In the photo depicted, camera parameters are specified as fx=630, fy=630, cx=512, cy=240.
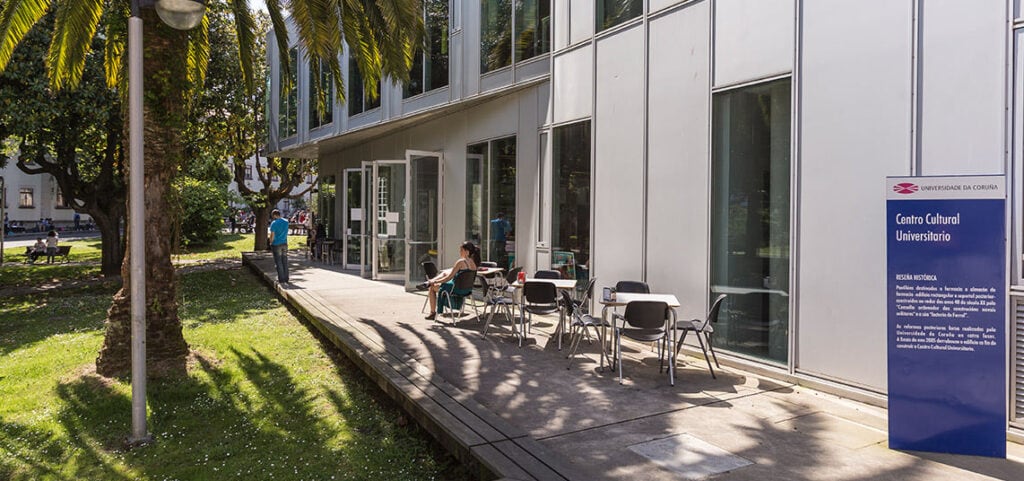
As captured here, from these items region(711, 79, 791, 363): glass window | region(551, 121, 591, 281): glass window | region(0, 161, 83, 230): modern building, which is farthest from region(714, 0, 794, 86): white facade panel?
region(0, 161, 83, 230): modern building

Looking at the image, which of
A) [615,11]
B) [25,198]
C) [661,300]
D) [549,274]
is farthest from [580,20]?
[25,198]

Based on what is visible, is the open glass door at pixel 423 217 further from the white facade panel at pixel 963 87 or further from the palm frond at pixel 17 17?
the white facade panel at pixel 963 87

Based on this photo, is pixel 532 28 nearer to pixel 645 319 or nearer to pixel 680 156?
pixel 680 156

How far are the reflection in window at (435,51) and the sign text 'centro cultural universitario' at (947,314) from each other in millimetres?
10005

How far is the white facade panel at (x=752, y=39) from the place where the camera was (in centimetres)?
628

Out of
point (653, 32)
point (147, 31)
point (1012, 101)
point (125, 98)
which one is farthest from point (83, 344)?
point (1012, 101)

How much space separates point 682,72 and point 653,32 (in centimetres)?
78

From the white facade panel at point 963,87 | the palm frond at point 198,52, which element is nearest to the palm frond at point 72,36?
the palm frond at point 198,52

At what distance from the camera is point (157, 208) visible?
7008 mm

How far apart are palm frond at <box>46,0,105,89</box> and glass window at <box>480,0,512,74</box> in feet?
19.8

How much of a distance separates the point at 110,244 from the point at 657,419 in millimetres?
17607

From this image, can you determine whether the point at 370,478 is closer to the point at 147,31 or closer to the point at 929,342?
the point at 929,342

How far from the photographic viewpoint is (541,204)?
10195 mm

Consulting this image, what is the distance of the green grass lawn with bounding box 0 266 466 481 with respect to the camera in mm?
4688
